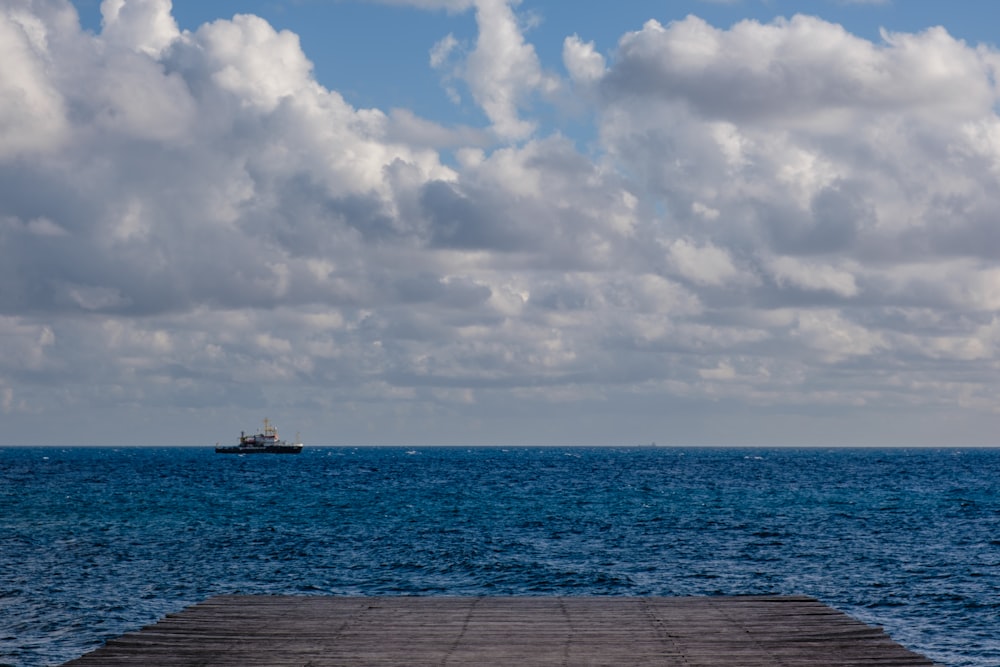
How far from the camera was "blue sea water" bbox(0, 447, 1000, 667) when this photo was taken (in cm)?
4019

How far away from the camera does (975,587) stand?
46438 millimetres

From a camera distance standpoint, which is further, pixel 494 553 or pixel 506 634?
pixel 494 553

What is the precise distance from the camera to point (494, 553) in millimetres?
57594

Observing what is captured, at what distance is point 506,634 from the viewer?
2072 cm

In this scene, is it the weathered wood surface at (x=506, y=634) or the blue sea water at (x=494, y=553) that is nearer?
the weathered wood surface at (x=506, y=634)

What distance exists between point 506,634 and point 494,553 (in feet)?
122

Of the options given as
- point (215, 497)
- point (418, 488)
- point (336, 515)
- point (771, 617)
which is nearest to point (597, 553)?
point (336, 515)

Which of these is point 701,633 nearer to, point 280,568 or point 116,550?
point 280,568

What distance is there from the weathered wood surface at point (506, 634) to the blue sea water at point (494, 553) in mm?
12484

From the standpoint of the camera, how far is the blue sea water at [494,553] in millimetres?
40188

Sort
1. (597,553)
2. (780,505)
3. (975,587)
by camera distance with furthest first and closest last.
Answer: (780,505) → (597,553) → (975,587)

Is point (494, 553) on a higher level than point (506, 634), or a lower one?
lower

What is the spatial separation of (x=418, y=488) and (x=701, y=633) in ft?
354

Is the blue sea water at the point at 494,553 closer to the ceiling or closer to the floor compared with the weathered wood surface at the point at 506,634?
closer to the floor
